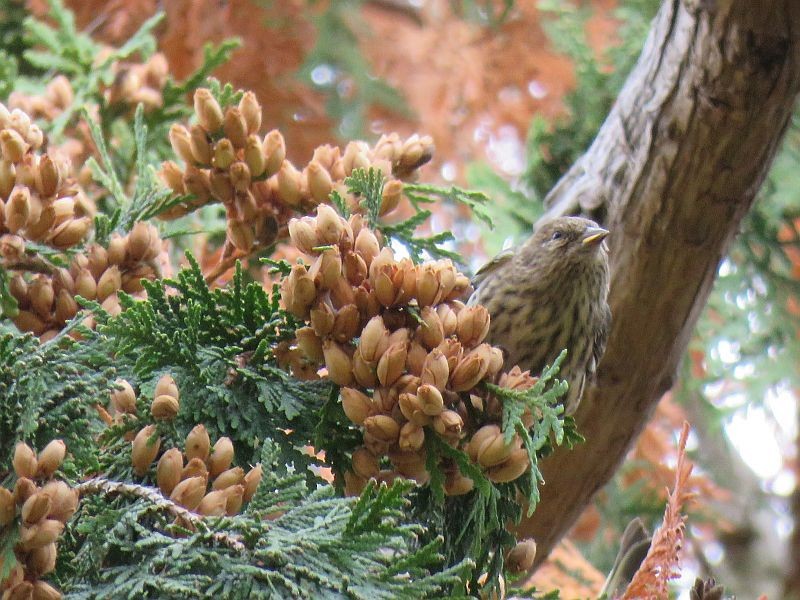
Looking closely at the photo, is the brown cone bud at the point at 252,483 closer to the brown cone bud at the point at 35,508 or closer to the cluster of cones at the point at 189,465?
the cluster of cones at the point at 189,465

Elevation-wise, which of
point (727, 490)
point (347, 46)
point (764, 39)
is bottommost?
point (727, 490)

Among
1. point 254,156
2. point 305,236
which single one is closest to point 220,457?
point 305,236

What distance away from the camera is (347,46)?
152 inches

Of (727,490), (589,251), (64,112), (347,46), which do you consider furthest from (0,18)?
(727,490)

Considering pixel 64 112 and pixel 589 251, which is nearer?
pixel 589 251

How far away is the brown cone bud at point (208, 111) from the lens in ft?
4.31

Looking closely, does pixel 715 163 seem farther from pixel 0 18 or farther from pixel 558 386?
pixel 0 18

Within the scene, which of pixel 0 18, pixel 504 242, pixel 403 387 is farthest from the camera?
pixel 0 18

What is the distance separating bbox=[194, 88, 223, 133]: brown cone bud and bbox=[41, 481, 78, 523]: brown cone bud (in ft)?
1.77

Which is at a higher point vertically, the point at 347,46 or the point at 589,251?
the point at 589,251

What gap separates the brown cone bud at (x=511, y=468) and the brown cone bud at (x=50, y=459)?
0.42 metres

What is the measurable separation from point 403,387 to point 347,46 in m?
3.02

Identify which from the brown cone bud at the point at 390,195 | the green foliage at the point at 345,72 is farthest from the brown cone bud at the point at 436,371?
the green foliage at the point at 345,72

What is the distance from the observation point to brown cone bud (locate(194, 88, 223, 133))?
4.31 ft
